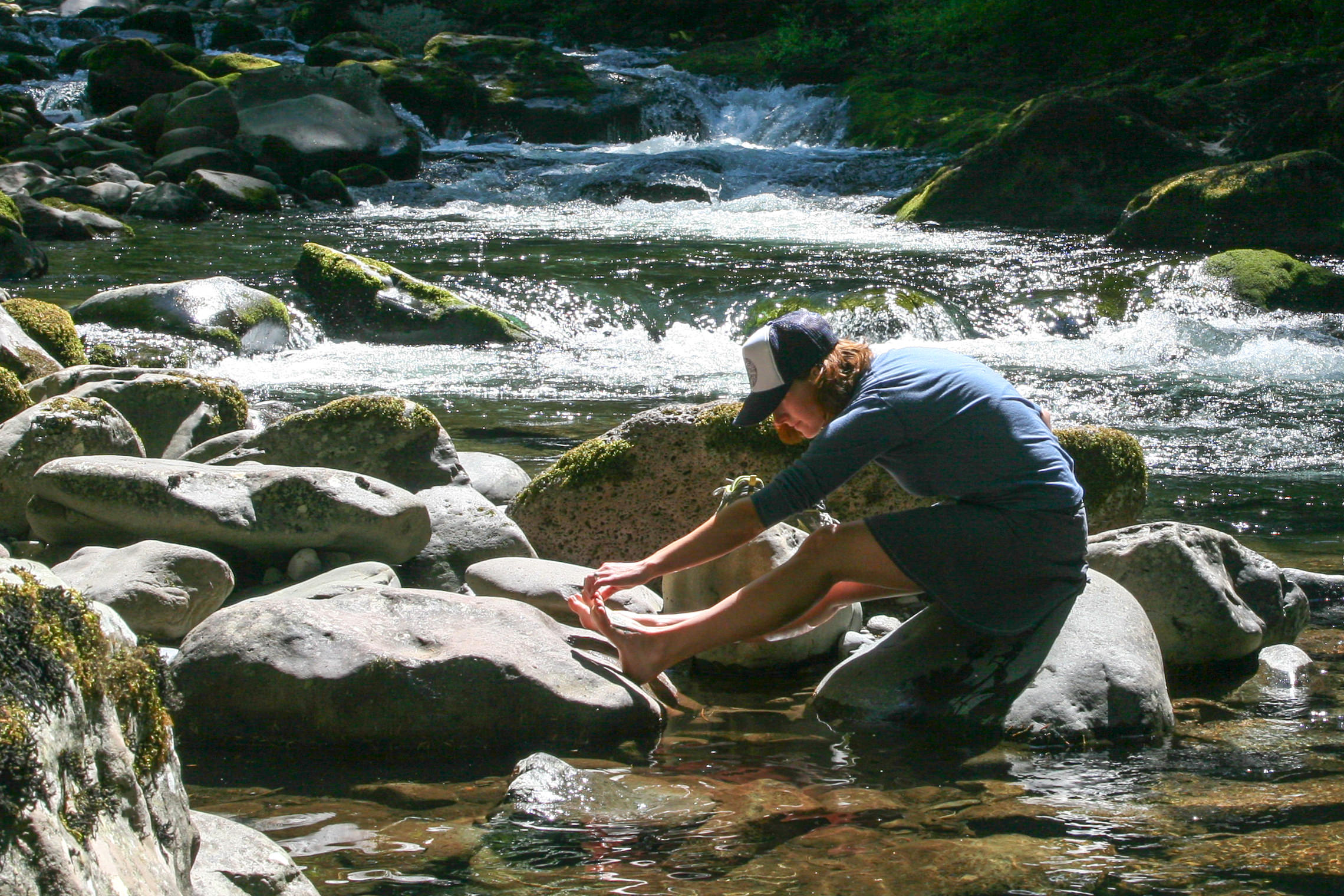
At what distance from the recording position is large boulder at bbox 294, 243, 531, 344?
12406 mm

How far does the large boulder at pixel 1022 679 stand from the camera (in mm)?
4004

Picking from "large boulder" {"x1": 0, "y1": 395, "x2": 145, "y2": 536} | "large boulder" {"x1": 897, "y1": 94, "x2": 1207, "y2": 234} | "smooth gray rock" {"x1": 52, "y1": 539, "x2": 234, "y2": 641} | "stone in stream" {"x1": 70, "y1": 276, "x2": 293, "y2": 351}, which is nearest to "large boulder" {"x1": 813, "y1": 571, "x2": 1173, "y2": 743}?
"smooth gray rock" {"x1": 52, "y1": 539, "x2": 234, "y2": 641}

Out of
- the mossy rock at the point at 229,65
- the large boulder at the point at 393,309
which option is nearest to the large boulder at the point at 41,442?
the large boulder at the point at 393,309

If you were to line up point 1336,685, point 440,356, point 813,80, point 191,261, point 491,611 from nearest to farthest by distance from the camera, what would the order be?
point 491,611 → point 1336,685 → point 440,356 → point 191,261 → point 813,80

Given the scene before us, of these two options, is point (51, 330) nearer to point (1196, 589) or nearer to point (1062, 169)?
point (1196, 589)

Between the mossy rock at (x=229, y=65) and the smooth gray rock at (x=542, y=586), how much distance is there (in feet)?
81.4

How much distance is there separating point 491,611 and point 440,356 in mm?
7829

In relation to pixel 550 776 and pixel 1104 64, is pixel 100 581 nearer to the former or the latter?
pixel 550 776

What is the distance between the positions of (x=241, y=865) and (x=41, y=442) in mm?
3488

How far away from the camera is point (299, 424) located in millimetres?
6066

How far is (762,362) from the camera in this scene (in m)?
3.94

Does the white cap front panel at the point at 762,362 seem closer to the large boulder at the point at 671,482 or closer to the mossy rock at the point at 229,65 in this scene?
the large boulder at the point at 671,482

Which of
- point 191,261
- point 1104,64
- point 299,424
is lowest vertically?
point 299,424

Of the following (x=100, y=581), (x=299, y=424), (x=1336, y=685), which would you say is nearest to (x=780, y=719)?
(x=1336, y=685)
